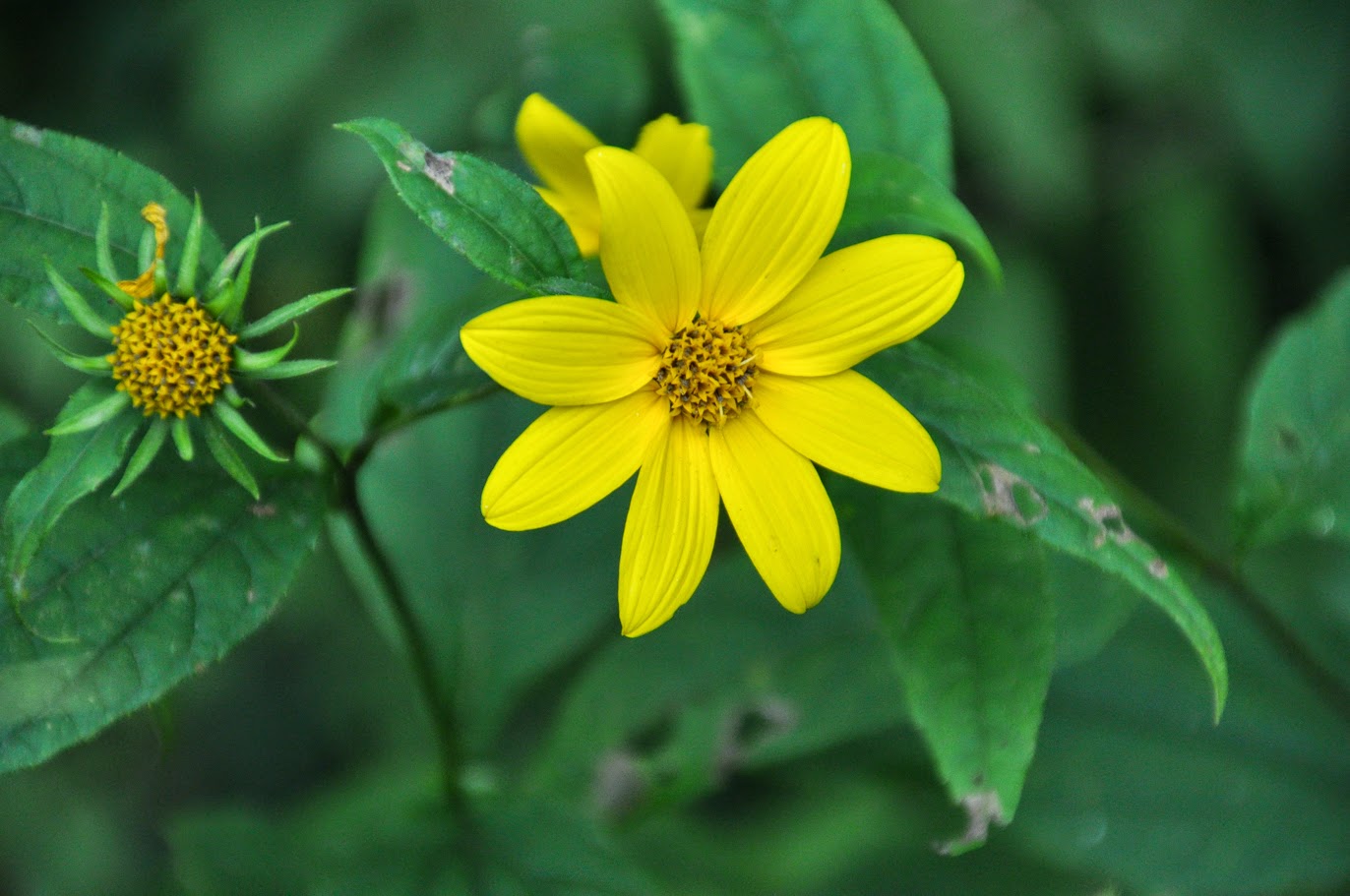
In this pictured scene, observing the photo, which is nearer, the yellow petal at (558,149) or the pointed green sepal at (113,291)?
the pointed green sepal at (113,291)

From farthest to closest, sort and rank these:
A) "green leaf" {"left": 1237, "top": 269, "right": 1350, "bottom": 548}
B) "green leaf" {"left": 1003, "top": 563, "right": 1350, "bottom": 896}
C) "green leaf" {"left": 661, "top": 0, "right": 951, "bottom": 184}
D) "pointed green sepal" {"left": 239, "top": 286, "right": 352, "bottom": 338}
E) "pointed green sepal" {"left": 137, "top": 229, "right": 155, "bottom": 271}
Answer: "green leaf" {"left": 1003, "top": 563, "right": 1350, "bottom": 896}
"green leaf" {"left": 1237, "top": 269, "right": 1350, "bottom": 548}
"green leaf" {"left": 661, "top": 0, "right": 951, "bottom": 184}
"pointed green sepal" {"left": 137, "top": 229, "right": 155, "bottom": 271}
"pointed green sepal" {"left": 239, "top": 286, "right": 352, "bottom": 338}

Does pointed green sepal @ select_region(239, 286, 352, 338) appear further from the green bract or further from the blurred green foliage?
the blurred green foliage

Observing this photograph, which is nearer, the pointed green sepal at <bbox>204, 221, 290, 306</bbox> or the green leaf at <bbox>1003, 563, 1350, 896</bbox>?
the pointed green sepal at <bbox>204, 221, 290, 306</bbox>

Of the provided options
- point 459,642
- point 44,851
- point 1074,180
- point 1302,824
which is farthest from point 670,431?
point 44,851

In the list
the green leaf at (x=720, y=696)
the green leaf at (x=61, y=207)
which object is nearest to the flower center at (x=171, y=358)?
the green leaf at (x=61, y=207)

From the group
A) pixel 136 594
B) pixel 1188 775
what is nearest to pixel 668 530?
pixel 136 594

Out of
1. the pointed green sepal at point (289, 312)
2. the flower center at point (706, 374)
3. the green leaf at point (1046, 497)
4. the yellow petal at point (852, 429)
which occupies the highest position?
the pointed green sepal at point (289, 312)

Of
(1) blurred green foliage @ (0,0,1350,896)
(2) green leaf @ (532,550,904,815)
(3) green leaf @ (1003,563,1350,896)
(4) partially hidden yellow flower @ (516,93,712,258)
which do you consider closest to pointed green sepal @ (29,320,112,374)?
(1) blurred green foliage @ (0,0,1350,896)

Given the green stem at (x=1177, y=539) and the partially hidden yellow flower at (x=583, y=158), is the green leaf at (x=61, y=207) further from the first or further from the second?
the green stem at (x=1177, y=539)
